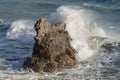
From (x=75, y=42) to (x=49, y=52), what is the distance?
2804mm

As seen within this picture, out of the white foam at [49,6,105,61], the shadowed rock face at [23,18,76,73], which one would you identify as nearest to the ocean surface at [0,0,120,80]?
the white foam at [49,6,105,61]

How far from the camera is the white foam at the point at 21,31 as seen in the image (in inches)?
766

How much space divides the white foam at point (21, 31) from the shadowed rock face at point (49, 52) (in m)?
3.90

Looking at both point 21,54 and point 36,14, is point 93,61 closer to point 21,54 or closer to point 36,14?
point 21,54

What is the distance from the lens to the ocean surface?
1417 centimetres

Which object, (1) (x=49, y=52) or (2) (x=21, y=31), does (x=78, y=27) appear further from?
(1) (x=49, y=52)

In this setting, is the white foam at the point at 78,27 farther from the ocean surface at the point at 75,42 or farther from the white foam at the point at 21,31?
the white foam at the point at 21,31

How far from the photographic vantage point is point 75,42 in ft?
56.7

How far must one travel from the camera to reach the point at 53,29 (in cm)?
1541

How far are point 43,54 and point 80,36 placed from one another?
356 centimetres

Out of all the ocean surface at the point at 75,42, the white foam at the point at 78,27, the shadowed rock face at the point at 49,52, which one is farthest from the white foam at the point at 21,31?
the shadowed rock face at the point at 49,52

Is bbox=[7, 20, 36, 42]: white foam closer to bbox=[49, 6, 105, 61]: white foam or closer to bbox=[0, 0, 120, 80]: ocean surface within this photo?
bbox=[0, 0, 120, 80]: ocean surface


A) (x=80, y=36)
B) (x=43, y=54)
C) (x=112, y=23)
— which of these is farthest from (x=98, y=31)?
(x=43, y=54)

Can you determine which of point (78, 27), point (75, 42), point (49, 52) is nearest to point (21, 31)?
point (78, 27)
